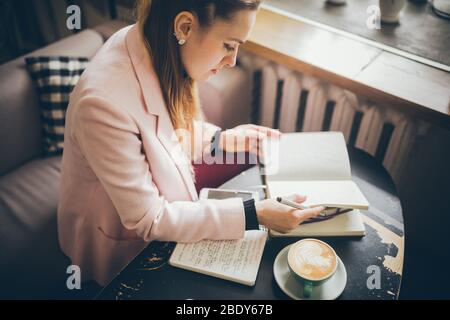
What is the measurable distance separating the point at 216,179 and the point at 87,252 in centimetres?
47

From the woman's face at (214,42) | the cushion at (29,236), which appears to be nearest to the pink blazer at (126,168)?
the woman's face at (214,42)

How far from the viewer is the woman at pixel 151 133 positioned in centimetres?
86

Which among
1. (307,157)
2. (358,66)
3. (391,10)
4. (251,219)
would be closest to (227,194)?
(251,219)

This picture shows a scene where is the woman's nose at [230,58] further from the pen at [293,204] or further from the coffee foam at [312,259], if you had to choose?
the coffee foam at [312,259]

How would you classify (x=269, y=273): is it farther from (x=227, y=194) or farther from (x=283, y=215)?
(x=227, y=194)

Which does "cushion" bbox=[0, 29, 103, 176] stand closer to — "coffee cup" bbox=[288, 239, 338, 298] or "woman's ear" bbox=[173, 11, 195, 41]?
"woman's ear" bbox=[173, 11, 195, 41]

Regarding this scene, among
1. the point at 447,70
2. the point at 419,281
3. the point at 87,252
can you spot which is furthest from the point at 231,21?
the point at 419,281

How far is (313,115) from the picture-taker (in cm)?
171

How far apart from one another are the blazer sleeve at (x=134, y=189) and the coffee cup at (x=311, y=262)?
154mm

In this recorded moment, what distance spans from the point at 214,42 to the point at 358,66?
71cm

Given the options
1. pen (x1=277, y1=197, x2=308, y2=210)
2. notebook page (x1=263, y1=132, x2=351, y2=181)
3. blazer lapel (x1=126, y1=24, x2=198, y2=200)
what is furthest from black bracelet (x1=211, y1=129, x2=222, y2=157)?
pen (x1=277, y1=197, x2=308, y2=210)

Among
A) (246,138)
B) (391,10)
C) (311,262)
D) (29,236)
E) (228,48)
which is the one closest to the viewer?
(311,262)

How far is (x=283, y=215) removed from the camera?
36.5 inches
